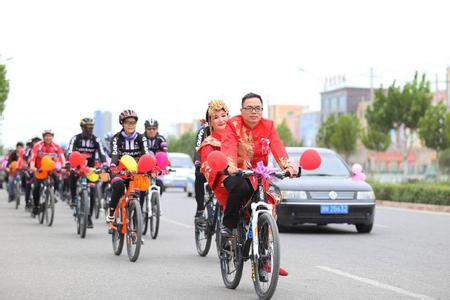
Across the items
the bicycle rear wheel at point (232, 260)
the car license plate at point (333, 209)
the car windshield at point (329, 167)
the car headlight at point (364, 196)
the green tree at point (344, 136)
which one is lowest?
the bicycle rear wheel at point (232, 260)

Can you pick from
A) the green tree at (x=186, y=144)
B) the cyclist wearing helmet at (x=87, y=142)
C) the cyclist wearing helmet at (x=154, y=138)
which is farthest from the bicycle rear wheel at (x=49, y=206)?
the green tree at (x=186, y=144)

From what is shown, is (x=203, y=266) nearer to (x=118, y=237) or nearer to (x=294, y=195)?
(x=118, y=237)

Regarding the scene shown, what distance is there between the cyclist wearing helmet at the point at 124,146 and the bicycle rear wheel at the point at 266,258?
16.0 feet

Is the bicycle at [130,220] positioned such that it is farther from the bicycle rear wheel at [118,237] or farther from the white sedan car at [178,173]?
the white sedan car at [178,173]

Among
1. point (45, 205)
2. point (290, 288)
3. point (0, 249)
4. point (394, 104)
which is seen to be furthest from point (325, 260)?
point (394, 104)

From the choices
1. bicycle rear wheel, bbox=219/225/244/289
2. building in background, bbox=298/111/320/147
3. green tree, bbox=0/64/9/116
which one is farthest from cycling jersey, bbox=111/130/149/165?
building in background, bbox=298/111/320/147

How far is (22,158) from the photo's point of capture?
26.4 m

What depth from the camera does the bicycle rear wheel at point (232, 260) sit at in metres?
8.97

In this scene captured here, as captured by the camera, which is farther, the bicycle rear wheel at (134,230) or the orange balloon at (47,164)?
the orange balloon at (47,164)

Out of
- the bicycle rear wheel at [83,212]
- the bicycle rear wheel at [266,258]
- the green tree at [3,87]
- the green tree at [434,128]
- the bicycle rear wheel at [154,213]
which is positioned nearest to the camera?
the bicycle rear wheel at [266,258]

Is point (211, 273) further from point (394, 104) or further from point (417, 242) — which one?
point (394, 104)

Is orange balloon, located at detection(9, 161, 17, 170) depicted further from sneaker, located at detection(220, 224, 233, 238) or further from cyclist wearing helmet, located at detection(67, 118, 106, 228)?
sneaker, located at detection(220, 224, 233, 238)

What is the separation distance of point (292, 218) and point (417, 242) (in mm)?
2287

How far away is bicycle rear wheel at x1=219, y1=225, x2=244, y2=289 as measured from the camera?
8968 millimetres
